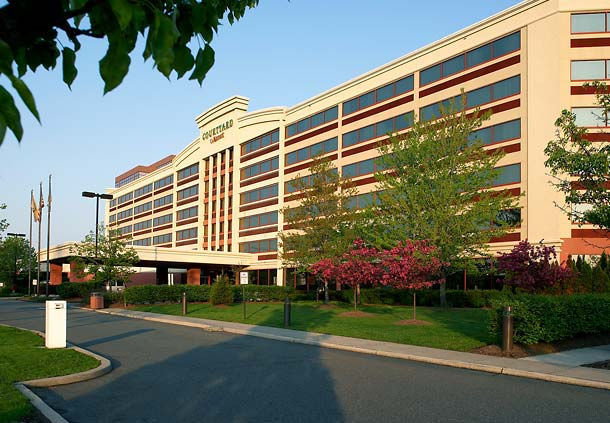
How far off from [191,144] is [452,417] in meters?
75.4

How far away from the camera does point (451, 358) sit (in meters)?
13.5

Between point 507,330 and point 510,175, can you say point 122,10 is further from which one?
point 510,175

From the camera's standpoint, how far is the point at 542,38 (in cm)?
3684

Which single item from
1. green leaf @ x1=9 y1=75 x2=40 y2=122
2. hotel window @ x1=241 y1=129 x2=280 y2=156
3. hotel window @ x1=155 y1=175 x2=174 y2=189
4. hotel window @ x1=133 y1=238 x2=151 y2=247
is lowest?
hotel window @ x1=133 y1=238 x2=151 y2=247

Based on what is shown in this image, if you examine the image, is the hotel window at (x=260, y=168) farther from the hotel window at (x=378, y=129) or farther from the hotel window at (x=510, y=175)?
the hotel window at (x=510, y=175)

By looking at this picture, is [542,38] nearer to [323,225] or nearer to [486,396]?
[323,225]

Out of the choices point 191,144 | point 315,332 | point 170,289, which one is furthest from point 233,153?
point 315,332

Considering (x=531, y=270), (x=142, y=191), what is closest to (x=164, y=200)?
(x=142, y=191)

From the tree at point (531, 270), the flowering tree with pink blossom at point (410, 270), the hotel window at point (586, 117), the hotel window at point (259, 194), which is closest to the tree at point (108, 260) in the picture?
the hotel window at point (259, 194)

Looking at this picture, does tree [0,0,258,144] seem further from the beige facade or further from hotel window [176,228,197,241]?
hotel window [176,228,197,241]

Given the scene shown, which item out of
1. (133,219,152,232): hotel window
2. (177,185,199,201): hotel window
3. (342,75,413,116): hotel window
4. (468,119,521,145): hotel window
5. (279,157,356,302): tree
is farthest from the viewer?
(133,219,152,232): hotel window

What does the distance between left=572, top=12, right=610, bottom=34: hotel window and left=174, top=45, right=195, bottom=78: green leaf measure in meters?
39.6

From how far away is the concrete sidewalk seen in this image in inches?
440

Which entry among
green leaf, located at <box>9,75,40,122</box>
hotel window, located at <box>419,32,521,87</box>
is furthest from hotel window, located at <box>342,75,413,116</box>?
green leaf, located at <box>9,75,40,122</box>
